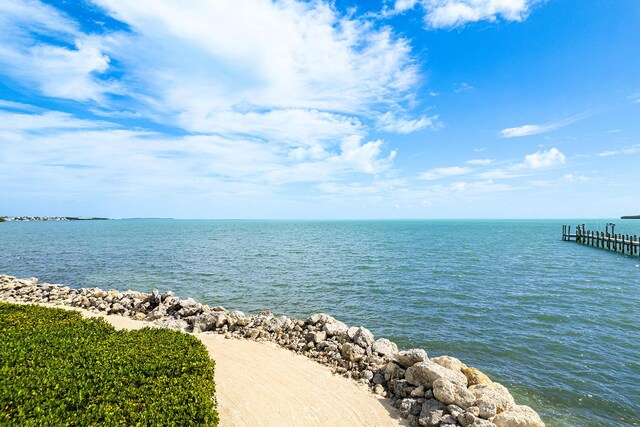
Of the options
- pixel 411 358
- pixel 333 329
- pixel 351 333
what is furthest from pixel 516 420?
pixel 333 329

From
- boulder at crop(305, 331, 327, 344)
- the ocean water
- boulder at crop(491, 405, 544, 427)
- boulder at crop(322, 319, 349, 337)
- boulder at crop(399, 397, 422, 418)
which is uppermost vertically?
boulder at crop(322, 319, 349, 337)

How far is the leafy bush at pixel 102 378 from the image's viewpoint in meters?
6.39

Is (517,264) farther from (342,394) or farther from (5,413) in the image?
(5,413)

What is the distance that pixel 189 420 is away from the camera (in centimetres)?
656

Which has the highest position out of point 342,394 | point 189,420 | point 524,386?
point 189,420

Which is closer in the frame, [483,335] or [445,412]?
[445,412]

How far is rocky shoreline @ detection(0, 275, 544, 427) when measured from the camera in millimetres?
9547

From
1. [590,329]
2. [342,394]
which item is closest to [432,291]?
[590,329]

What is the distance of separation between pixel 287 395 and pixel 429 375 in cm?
459

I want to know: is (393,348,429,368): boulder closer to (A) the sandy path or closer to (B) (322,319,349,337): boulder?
(A) the sandy path

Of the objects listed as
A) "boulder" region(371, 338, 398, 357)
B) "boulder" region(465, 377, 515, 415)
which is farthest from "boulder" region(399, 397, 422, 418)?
"boulder" region(371, 338, 398, 357)

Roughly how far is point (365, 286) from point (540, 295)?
552 inches

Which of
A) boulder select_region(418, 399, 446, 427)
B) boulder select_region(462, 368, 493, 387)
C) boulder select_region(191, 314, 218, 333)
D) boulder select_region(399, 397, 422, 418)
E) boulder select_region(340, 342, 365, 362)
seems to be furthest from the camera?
boulder select_region(191, 314, 218, 333)

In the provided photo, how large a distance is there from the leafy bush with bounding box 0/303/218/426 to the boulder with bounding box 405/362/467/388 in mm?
6395
